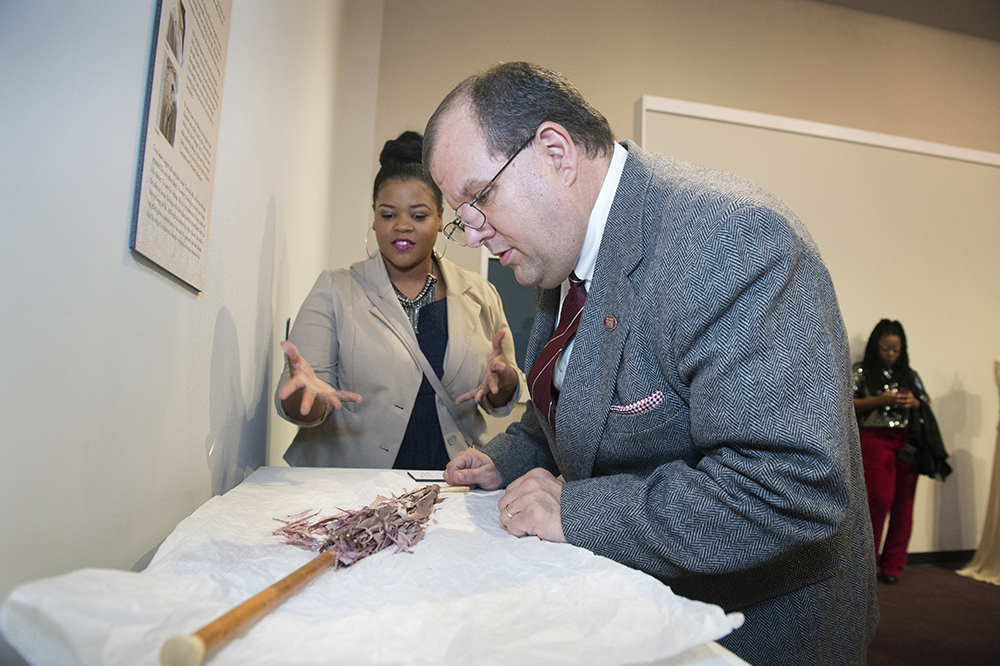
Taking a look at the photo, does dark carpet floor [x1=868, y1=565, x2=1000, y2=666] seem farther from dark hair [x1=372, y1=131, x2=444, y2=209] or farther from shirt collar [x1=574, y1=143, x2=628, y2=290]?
dark hair [x1=372, y1=131, x2=444, y2=209]

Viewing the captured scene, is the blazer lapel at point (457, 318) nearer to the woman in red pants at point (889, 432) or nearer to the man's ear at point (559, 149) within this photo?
the man's ear at point (559, 149)

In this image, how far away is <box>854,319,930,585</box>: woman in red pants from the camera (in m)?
3.95

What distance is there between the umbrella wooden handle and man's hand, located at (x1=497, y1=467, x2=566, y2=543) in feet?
1.00

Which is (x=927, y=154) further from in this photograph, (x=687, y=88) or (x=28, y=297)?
(x=28, y=297)

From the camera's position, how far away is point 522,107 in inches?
42.0

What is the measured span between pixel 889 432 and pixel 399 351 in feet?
11.9

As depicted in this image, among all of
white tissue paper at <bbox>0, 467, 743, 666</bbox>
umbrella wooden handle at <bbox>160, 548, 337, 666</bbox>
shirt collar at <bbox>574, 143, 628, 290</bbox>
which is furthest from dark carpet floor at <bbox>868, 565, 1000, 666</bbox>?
umbrella wooden handle at <bbox>160, 548, 337, 666</bbox>

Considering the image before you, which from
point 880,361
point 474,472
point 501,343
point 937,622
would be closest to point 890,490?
point 880,361

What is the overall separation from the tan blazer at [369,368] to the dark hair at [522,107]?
2.93 ft

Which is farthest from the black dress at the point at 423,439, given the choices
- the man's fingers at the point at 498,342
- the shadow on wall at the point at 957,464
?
the shadow on wall at the point at 957,464

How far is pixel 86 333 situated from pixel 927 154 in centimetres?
535

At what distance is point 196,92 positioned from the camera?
103cm

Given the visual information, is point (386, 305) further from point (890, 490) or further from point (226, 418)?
point (890, 490)

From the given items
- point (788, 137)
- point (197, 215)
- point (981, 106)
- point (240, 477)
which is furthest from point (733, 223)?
point (981, 106)
